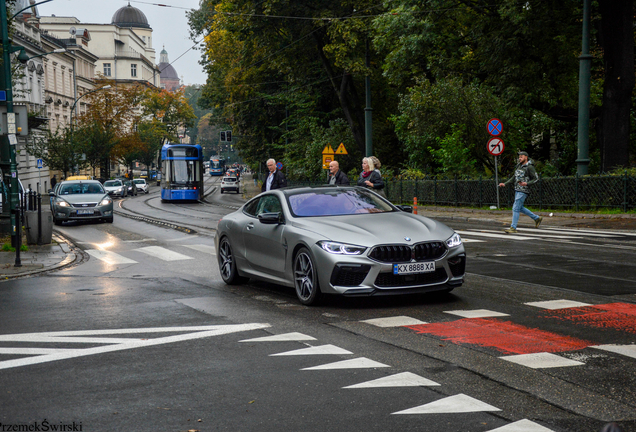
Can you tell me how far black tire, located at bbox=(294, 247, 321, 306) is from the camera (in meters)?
8.41

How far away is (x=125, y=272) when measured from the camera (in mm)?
13047

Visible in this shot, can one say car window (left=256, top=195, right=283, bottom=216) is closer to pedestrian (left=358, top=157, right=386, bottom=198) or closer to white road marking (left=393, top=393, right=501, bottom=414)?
pedestrian (left=358, top=157, right=386, bottom=198)

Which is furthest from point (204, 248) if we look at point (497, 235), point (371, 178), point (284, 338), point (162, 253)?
point (284, 338)

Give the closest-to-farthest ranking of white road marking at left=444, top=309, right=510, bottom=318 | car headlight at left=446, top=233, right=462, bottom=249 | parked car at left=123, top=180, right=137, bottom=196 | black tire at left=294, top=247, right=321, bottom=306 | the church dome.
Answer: white road marking at left=444, top=309, right=510, bottom=318, black tire at left=294, top=247, right=321, bottom=306, car headlight at left=446, top=233, right=462, bottom=249, parked car at left=123, top=180, right=137, bottom=196, the church dome

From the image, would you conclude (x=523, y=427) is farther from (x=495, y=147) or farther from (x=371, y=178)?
(x=495, y=147)

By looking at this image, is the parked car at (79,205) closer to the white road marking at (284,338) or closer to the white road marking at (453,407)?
the white road marking at (284,338)

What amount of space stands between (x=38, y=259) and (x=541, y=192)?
16018 mm

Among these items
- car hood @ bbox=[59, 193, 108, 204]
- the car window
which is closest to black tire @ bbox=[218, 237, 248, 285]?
the car window

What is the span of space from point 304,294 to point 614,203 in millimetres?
15916

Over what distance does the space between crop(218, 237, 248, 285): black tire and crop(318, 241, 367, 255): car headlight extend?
2610 millimetres

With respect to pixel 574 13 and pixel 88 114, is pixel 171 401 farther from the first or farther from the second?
pixel 88 114

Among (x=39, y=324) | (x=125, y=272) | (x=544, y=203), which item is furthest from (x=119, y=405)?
(x=544, y=203)

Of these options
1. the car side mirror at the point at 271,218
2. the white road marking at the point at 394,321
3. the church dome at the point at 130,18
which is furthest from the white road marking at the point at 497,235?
the church dome at the point at 130,18

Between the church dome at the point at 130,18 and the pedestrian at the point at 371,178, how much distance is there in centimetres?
14353
